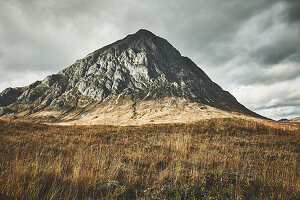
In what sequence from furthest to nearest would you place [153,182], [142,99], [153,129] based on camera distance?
[142,99], [153,129], [153,182]

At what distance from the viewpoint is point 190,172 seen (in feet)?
14.4

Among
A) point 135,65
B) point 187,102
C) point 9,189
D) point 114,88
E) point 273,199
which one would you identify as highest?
point 135,65

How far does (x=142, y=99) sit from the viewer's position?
133 metres

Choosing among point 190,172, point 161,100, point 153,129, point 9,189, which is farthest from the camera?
point 161,100

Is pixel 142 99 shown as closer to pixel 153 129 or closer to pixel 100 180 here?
pixel 153 129

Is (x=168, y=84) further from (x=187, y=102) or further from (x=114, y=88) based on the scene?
(x=114, y=88)

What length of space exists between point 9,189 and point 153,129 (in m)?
11.3

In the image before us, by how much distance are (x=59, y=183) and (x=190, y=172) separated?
3.48 metres

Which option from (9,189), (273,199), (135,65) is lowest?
(273,199)

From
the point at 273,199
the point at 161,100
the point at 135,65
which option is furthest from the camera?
the point at 135,65

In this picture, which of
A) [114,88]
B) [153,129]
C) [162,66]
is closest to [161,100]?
[114,88]

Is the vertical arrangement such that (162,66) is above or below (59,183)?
above

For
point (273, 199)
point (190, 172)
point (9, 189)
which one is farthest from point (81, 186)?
point (273, 199)

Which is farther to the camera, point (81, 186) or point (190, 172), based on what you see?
point (190, 172)
